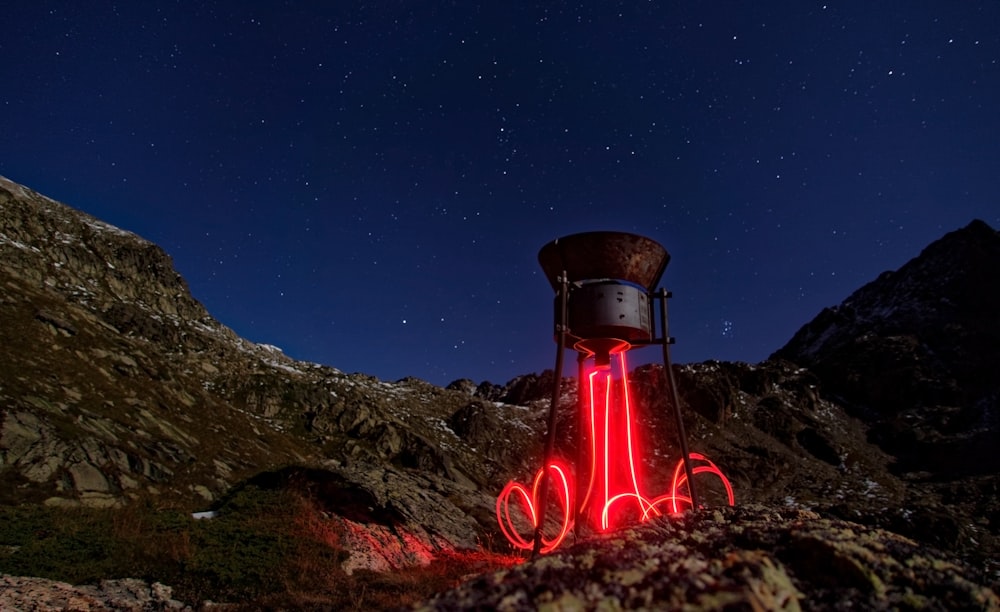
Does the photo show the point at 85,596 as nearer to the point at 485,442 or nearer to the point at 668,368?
the point at 668,368

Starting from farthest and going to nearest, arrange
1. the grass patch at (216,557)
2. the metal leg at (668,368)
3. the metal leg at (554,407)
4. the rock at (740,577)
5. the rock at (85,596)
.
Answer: the metal leg at (668,368), the grass patch at (216,557), the metal leg at (554,407), the rock at (85,596), the rock at (740,577)

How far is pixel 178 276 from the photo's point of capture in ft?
227

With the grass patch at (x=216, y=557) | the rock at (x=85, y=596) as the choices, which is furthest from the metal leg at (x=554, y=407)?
the rock at (x=85, y=596)

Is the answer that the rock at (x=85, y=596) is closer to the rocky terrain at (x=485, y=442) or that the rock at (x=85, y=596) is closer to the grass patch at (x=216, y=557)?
the rocky terrain at (x=485, y=442)

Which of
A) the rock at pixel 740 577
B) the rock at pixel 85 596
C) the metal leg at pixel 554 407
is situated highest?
the metal leg at pixel 554 407

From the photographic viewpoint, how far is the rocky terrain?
3.70 metres

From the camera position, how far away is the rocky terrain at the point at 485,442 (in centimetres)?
370

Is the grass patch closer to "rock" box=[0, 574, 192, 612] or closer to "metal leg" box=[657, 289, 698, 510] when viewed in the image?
"rock" box=[0, 574, 192, 612]

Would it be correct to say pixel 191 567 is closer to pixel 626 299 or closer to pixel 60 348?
pixel 626 299

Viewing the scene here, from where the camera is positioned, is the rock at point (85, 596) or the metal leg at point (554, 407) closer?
the rock at point (85, 596)

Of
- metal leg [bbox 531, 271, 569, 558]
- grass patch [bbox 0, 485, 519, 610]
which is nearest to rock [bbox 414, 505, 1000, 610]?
metal leg [bbox 531, 271, 569, 558]

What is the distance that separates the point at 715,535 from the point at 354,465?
671 inches

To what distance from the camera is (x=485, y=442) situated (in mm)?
60531

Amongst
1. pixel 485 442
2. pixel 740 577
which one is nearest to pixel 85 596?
pixel 740 577
